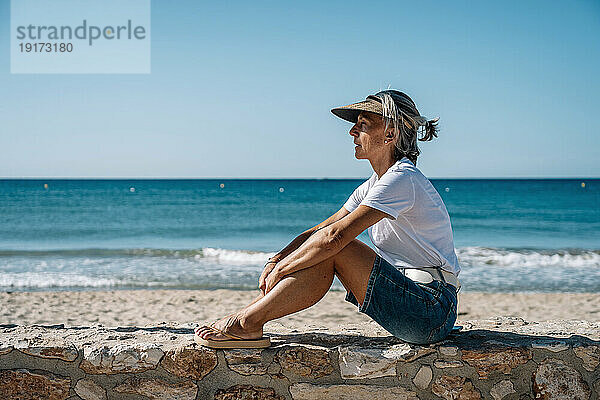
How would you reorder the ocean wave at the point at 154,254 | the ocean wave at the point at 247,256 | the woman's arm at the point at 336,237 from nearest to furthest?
the woman's arm at the point at 336,237 < the ocean wave at the point at 247,256 < the ocean wave at the point at 154,254

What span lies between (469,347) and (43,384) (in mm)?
1868

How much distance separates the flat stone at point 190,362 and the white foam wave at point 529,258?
29.5 feet

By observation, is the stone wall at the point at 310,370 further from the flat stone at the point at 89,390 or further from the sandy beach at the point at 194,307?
the sandy beach at the point at 194,307

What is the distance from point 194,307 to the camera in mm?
7078

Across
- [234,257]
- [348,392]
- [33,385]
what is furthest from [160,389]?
[234,257]

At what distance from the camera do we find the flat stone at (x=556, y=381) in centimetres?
257

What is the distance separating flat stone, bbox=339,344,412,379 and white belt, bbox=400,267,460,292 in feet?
1.02

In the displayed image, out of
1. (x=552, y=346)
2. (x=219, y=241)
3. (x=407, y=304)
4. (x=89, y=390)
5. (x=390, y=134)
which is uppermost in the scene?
(x=390, y=134)

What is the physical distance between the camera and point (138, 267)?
34.8 feet

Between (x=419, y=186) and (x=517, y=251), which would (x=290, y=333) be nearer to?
(x=419, y=186)

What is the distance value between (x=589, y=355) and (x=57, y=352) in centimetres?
230

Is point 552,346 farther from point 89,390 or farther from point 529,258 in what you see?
point 529,258

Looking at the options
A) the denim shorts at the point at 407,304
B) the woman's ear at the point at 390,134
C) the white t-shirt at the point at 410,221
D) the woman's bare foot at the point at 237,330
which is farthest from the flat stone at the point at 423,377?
the woman's ear at the point at 390,134

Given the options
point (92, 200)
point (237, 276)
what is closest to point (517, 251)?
point (237, 276)
